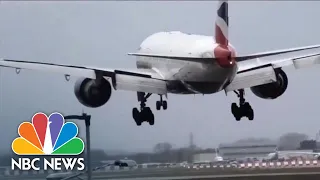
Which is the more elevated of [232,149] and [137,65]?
[137,65]

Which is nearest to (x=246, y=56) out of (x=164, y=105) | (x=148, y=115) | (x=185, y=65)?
(x=185, y=65)


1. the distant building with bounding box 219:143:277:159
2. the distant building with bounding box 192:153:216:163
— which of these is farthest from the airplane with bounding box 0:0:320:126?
the distant building with bounding box 192:153:216:163

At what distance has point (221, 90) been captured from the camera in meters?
8.20

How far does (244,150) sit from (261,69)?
2.29 ft

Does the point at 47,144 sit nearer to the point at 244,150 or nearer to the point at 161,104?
the point at 161,104

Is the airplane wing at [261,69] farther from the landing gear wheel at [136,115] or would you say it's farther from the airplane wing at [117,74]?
the landing gear wheel at [136,115]

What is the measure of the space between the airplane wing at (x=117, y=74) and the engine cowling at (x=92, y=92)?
7 cm

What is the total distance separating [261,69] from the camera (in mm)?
8328

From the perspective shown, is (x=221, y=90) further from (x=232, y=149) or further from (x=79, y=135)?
(x=79, y=135)

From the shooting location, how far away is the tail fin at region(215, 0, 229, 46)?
7.77 meters

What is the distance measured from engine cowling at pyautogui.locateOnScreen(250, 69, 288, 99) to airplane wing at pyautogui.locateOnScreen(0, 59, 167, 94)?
2.72ft

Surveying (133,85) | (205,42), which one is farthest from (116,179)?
(205,42)

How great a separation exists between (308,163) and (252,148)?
1.63ft

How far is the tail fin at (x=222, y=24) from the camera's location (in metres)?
7.77
